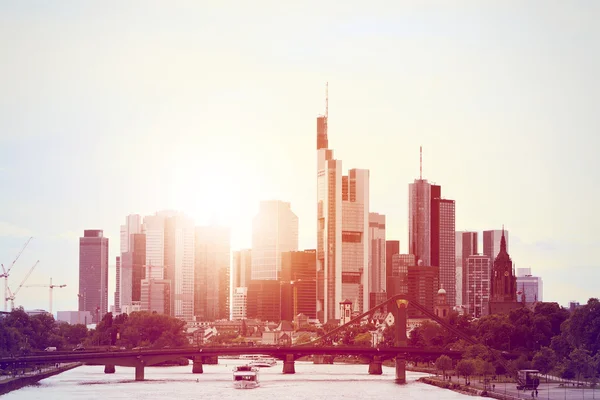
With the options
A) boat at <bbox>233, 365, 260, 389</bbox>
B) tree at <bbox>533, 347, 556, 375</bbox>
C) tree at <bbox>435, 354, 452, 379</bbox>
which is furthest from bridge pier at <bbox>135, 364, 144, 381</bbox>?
tree at <bbox>533, 347, 556, 375</bbox>

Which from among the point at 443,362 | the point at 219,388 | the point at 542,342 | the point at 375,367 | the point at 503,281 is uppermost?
the point at 503,281

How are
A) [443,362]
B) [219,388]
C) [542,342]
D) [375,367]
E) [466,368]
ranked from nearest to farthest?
[219,388], [466,368], [443,362], [542,342], [375,367]

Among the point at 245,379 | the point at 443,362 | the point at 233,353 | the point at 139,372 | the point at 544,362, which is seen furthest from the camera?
the point at 443,362

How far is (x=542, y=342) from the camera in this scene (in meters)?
138

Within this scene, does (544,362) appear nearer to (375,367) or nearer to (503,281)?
(375,367)

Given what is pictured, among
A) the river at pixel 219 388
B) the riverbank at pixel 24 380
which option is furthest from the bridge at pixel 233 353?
the river at pixel 219 388

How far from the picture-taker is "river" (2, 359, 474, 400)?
10206 centimetres

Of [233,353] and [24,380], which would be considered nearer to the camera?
[24,380]

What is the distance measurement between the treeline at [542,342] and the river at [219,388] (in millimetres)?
8592

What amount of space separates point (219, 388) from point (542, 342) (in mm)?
42863

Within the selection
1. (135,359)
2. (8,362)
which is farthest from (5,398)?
(135,359)

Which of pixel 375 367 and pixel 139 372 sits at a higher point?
pixel 139 372

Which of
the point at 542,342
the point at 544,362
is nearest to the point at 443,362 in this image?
the point at 542,342

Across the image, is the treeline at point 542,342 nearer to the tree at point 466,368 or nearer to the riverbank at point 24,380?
the tree at point 466,368
